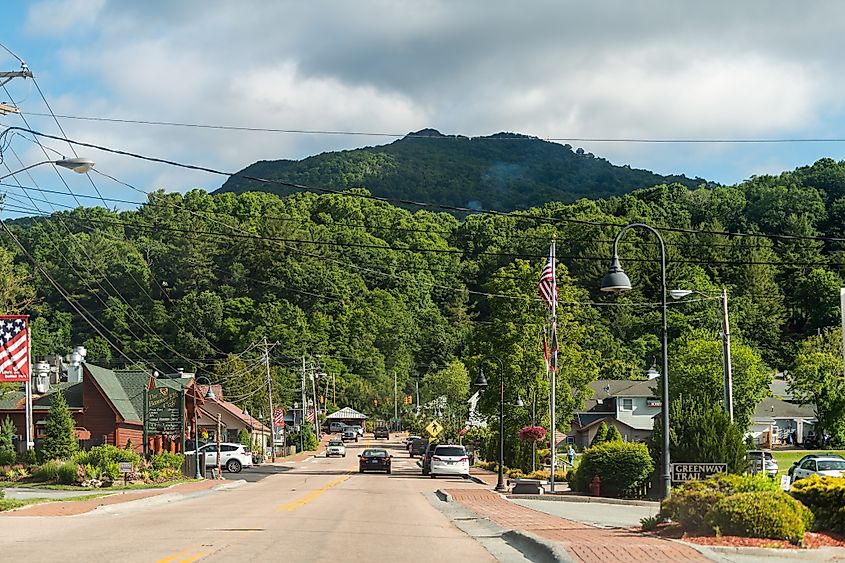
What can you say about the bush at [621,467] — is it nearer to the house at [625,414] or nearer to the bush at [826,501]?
the bush at [826,501]

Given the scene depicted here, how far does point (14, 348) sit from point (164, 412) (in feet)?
52.7

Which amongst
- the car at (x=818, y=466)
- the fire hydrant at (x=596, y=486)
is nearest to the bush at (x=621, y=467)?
the fire hydrant at (x=596, y=486)

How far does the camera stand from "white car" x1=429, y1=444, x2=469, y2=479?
52062 mm

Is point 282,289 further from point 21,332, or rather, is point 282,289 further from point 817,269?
point 21,332

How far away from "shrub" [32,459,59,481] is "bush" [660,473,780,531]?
28589 millimetres

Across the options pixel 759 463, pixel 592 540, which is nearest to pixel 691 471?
pixel 592 540

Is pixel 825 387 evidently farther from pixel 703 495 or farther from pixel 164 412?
pixel 703 495

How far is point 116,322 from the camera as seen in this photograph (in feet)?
320

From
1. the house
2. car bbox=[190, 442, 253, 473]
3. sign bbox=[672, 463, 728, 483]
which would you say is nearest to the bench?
sign bbox=[672, 463, 728, 483]

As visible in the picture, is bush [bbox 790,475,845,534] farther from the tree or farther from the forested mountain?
the tree

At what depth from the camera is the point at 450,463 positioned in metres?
52.2

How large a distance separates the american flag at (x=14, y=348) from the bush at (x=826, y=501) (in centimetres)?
2375

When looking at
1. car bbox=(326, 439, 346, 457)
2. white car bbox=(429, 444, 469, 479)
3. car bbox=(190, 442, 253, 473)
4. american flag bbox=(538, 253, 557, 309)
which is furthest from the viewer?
car bbox=(326, 439, 346, 457)

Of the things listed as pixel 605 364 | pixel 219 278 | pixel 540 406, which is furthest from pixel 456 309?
pixel 540 406
